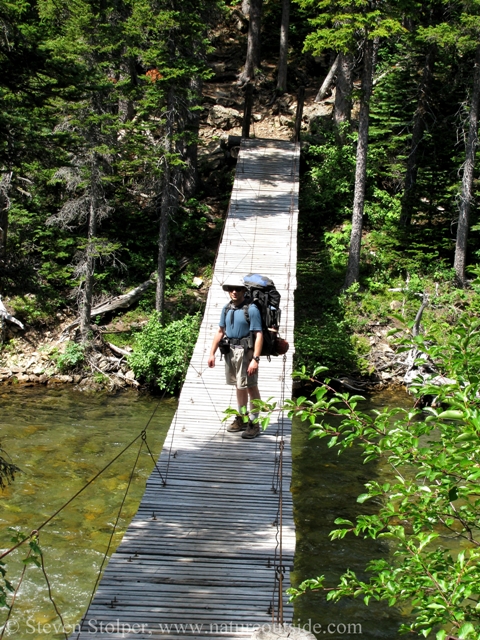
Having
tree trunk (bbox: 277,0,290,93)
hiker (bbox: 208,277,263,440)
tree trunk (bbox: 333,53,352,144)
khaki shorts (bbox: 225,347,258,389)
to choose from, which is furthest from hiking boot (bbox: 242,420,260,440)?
tree trunk (bbox: 277,0,290,93)

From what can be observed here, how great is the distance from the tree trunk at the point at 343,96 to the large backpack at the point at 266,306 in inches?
552

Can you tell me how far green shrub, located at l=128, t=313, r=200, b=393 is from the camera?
13836 millimetres

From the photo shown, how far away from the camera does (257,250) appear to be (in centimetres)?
1388

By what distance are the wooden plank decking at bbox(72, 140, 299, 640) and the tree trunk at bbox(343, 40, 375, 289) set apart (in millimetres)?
6121

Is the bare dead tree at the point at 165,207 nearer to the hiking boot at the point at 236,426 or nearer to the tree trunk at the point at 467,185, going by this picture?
the tree trunk at the point at 467,185

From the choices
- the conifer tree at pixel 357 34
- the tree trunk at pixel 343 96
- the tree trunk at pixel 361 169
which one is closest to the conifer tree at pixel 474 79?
the conifer tree at pixel 357 34

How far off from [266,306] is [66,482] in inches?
169

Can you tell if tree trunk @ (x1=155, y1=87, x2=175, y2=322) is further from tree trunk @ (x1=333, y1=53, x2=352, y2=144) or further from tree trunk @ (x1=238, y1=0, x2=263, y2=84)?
tree trunk @ (x1=238, y1=0, x2=263, y2=84)

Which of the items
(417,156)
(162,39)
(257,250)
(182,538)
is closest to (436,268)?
(417,156)

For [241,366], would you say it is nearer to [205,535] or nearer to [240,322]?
[240,322]

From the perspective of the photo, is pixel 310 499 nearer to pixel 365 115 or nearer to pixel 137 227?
pixel 365 115

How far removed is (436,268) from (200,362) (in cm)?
Result: 863

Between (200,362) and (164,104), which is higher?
(164,104)

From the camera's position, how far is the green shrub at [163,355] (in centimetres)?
1384
